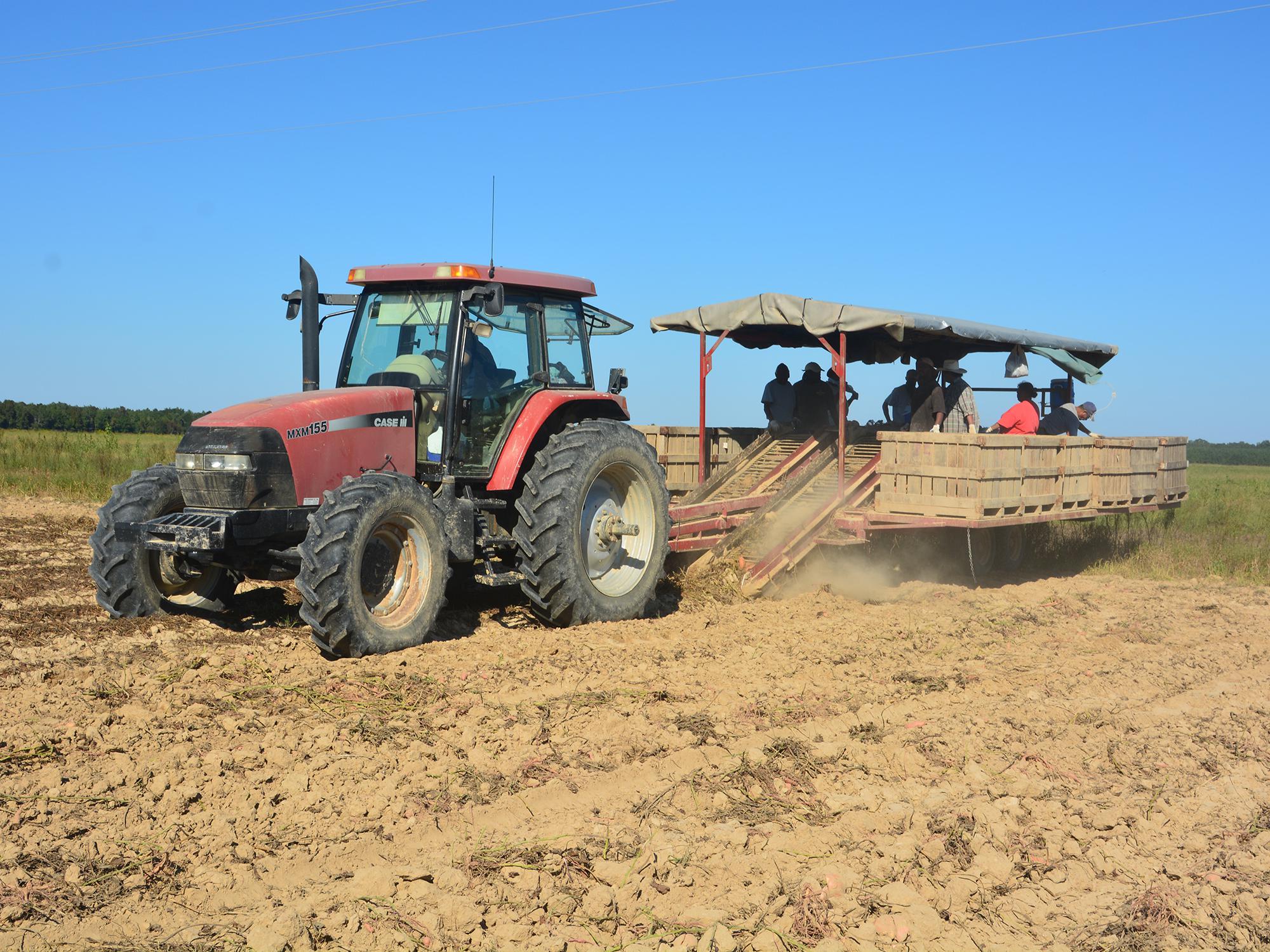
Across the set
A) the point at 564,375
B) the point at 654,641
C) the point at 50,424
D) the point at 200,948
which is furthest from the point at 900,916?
the point at 50,424

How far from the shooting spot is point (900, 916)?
359 cm

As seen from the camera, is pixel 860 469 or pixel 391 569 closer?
pixel 391 569

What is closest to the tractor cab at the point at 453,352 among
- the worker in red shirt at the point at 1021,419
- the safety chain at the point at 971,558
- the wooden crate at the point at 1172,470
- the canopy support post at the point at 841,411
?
the canopy support post at the point at 841,411

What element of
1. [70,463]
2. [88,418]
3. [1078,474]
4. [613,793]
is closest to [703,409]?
[1078,474]

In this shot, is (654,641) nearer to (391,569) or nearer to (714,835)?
(391,569)

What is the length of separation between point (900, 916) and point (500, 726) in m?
2.29

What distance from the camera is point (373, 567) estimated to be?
6516mm

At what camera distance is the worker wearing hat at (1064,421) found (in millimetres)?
13047

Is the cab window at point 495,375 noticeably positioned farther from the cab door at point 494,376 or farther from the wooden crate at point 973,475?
the wooden crate at point 973,475

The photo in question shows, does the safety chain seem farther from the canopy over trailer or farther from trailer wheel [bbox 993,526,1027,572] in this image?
the canopy over trailer

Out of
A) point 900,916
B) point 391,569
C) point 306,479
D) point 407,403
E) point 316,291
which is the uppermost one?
point 316,291

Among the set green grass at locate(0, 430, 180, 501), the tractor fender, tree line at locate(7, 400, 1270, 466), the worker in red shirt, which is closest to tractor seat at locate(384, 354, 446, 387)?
the tractor fender

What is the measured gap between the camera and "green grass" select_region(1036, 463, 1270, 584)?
40.2 ft

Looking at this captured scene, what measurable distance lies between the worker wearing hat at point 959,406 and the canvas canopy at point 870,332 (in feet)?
1.13
